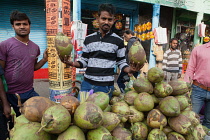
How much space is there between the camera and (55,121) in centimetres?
98

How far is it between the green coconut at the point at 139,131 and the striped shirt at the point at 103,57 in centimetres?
83

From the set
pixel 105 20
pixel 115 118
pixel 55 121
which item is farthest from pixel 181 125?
pixel 105 20

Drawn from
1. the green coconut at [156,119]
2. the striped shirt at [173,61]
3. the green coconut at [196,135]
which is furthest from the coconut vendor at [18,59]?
the striped shirt at [173,61]

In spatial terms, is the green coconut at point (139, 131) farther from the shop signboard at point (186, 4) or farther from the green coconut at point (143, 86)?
the shop signboard at point (186, 4)

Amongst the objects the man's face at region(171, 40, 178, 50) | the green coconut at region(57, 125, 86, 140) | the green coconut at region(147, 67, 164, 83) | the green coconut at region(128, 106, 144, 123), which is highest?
the man's face at region(171, 40, 178, 50)

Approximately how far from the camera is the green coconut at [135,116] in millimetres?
1505

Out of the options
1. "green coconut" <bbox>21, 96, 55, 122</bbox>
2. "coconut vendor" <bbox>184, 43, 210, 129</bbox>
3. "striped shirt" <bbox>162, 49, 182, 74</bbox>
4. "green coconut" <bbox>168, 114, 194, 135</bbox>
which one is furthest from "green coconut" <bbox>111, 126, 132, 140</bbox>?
"striped shirt" <bbox>162, 49, 182, 74</bbox>

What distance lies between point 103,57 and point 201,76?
5.87 feet

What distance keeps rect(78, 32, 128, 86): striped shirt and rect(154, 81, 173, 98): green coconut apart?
2.00 ft

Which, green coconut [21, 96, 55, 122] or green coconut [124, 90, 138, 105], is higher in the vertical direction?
green coconut [21, 96, 55, 122]

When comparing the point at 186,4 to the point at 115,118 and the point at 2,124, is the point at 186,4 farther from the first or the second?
the point at 2,124

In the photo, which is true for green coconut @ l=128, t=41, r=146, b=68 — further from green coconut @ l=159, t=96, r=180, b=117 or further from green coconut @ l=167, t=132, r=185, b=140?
green coconut @ l=167, t=132, r=185, b=140

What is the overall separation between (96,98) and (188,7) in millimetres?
8598

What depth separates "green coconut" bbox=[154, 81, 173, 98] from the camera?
1.55m
